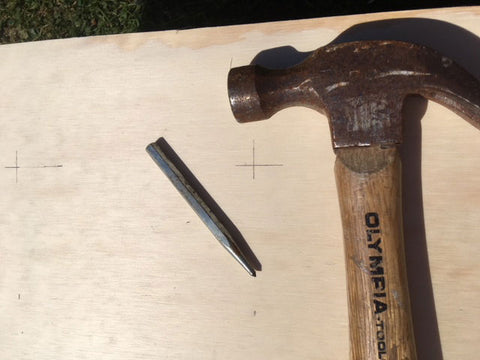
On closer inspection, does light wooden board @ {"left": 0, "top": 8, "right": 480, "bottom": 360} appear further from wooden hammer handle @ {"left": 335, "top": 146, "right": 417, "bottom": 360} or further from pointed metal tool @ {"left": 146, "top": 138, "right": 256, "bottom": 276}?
wooden hammer handle @ {"left": 335, "top": 146, "right": 417, "bottom": 360}

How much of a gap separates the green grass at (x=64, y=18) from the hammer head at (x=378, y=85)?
1.05 metres

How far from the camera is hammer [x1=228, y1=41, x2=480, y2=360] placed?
101cm

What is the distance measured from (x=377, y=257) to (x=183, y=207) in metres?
0.57

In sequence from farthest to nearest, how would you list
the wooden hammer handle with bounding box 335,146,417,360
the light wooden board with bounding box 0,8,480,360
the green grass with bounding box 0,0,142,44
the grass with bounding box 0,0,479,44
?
the green grass with bounding box 0,0,142,44, the grass with bounding box 0,0,479,44, the light wooden board with bounding box 0,8,480,360, the wooden hammer handle with bounding box 335,146,417,360

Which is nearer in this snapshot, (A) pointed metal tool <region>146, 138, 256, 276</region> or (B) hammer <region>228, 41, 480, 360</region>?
(B) hammer <region>228, 41, 480, 360</region>

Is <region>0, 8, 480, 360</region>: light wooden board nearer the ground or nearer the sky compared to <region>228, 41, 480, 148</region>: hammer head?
nearer the ground

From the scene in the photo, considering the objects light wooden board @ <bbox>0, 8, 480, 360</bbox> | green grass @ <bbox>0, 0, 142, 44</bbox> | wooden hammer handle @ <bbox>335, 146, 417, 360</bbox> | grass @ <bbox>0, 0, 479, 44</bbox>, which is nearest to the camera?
wooden hammer handle @ <bbox>335, 146, 417, 360</bbox>

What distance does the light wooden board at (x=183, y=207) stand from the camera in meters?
1.16

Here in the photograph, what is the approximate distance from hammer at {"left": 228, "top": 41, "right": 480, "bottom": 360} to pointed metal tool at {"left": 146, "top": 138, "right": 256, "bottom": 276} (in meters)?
0.31

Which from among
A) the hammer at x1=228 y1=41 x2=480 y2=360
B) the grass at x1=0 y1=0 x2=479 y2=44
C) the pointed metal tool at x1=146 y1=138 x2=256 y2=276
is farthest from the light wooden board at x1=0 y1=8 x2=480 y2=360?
the grass at x1=0 y1=0 x2=479 y2=44

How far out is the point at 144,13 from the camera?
1807 millimetres

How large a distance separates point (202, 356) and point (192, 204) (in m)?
0.43

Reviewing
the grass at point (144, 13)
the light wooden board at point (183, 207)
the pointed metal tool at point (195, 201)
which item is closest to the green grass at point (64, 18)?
the grass at point (144, 13)

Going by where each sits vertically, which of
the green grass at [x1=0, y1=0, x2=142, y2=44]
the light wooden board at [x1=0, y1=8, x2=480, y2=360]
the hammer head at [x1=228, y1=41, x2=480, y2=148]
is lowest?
the light wooden board at [x1=0, y1=8, x2=480, y2=360]
